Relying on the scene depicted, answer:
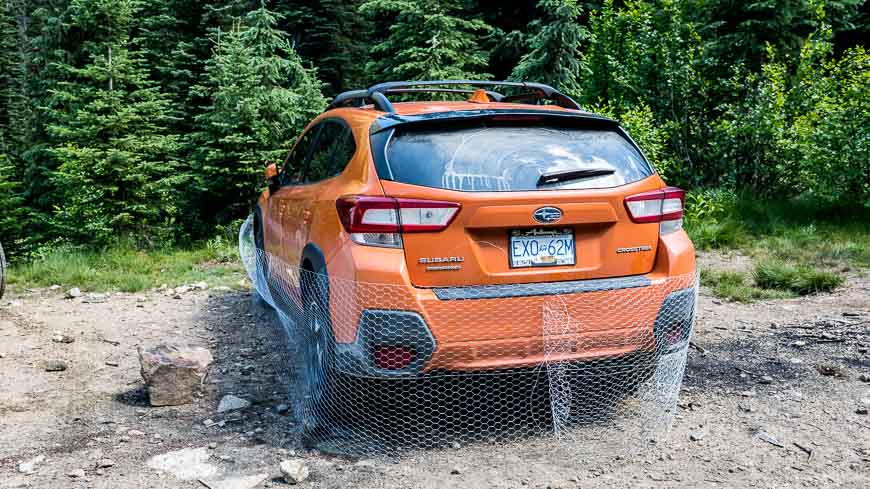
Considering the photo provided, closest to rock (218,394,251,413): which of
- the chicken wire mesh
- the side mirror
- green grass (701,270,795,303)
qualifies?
the chicken wire mesh

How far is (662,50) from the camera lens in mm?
11891

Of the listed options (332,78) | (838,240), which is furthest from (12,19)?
(838,240)

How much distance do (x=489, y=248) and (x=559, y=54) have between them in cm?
1206

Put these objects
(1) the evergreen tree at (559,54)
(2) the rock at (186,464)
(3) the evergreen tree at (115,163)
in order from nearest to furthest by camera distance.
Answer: (2) the rock at (186,464) → (3) the evergreen tree at (115,163) → (1) the evergreen tree at (559,54)

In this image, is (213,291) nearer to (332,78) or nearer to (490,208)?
(490,208)

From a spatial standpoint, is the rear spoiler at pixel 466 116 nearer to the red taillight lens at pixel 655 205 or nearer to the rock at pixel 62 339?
the red taillight lens at pixel 655 205

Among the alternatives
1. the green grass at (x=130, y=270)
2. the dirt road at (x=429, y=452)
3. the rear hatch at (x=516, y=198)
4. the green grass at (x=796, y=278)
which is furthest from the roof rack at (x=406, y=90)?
the green grass at (x=130, y=270)

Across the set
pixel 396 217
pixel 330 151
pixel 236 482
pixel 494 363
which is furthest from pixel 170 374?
pixel 494 363

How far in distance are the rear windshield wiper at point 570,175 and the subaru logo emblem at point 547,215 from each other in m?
0.14

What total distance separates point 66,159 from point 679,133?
11299mm

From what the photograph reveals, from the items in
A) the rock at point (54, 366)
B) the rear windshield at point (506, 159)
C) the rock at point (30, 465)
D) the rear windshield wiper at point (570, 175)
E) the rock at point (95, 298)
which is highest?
the rear windshield at point (506, 159)

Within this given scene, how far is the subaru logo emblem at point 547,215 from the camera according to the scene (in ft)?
11.4

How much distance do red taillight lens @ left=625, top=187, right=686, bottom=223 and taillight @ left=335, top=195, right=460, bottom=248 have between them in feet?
3.18

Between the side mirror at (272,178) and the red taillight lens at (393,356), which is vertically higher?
the side mirror at (272,178)
